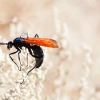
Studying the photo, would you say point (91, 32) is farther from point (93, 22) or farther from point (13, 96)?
point (13, 96)

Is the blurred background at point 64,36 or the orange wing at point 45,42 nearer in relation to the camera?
the orange wing at point 45,42

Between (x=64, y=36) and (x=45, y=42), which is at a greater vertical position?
(x=64, y=36)

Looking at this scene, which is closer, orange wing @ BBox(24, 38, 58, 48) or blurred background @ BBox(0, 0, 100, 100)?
orange wing @ BBox(24, 38, 58, 48)

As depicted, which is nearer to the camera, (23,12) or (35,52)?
(35,52)

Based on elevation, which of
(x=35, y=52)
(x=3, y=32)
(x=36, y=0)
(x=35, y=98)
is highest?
(x=36, y=0)

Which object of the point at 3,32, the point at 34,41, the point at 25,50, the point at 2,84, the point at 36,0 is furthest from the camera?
the point at 36,0

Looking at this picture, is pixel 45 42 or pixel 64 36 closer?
pixel 45 42

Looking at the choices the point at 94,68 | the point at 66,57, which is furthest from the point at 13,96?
the point at 94,68

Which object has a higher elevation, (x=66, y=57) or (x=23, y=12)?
(x=23, y=12)
